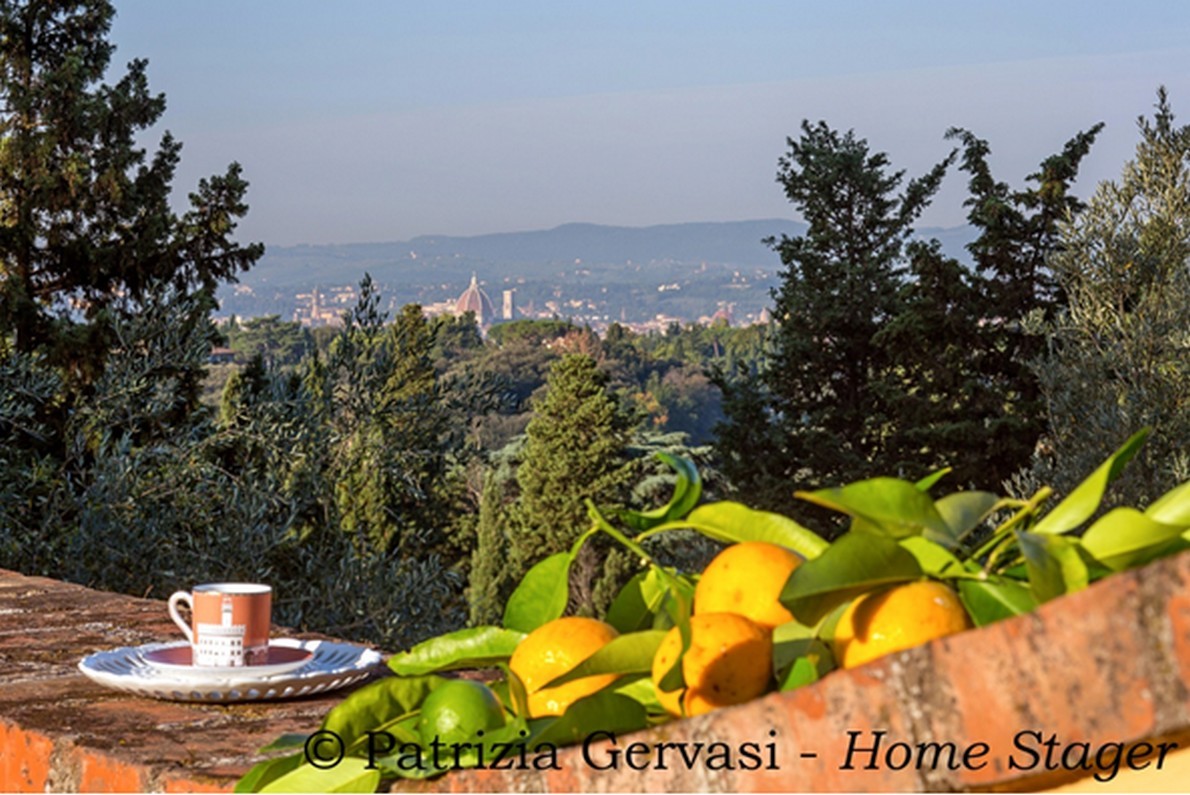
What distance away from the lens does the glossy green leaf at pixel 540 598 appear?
1139mm

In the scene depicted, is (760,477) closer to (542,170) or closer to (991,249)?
(991,249)

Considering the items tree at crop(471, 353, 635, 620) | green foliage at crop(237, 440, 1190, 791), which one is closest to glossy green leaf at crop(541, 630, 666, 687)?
green foliage at crop(237, 440, 1190, 791)

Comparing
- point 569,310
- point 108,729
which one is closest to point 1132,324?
point 108,729

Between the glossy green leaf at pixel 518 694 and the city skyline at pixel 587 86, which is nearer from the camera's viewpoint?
the glossy green leaf at pixel 518 694

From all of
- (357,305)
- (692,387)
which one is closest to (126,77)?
(357,305)

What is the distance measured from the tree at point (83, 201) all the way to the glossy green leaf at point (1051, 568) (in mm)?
8886

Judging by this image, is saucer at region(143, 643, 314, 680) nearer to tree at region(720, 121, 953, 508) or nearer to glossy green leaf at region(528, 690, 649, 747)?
glossy green leaf at region(528, 690, 649, 747)

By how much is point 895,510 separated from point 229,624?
3.31 feet

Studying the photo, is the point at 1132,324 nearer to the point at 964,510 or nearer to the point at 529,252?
the point at 964,510

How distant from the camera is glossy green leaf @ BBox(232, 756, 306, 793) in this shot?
3.46 feet

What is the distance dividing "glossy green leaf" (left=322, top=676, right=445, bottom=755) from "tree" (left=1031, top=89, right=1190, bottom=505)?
494 inches

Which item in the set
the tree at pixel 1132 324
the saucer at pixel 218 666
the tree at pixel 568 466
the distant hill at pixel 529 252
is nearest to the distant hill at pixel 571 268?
the distant hill at pixel 529 252

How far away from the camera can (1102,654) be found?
2.19ft

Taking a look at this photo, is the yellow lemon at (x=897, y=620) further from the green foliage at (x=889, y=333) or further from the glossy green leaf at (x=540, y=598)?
the green foliage at (x=889, y=333)
